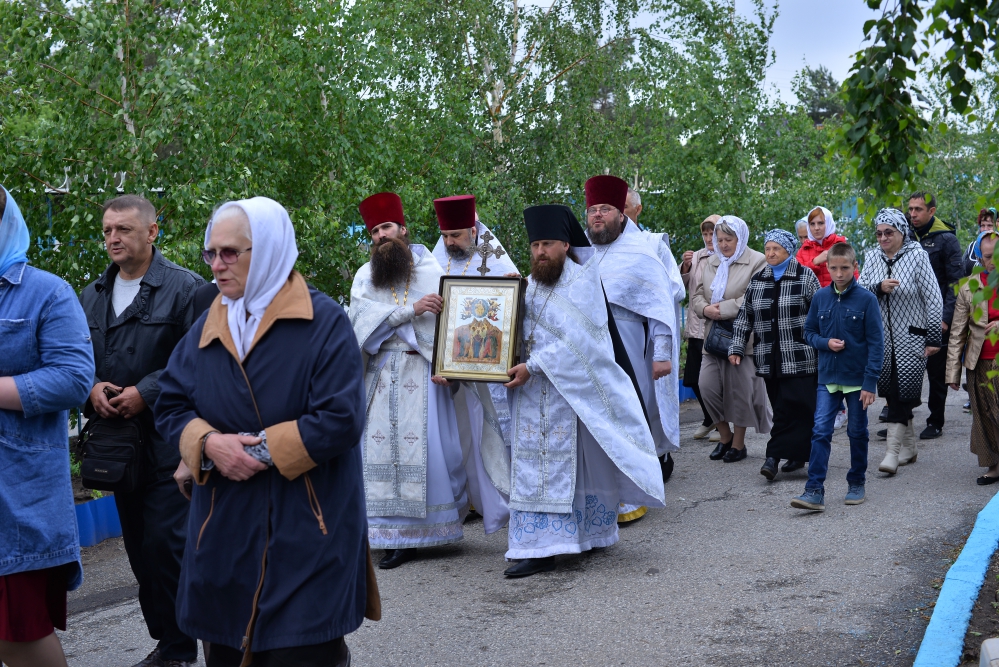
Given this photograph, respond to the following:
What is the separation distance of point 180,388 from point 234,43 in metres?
7.51

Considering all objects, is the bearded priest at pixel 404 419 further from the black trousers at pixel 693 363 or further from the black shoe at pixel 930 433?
the black shoe at pixel 930 433

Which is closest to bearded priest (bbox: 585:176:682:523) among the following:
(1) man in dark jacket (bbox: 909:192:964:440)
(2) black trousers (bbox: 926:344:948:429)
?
(2) black trousers (bbox: 926:344:948:429)

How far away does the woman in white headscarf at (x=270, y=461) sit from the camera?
130 inches

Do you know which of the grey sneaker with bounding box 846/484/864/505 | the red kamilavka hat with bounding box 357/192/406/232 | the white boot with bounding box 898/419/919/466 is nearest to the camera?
the red kamilavka hat with bounding box 357/192/406/232

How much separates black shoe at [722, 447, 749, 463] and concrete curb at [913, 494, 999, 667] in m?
3.02

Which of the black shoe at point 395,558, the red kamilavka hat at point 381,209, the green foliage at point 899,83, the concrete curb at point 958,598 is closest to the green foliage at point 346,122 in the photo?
the green foliage at point 899,83

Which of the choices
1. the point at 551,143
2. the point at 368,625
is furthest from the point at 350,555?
the point at 551,143

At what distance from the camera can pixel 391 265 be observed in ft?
22.7

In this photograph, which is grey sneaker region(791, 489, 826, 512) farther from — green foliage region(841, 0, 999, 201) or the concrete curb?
green foliage region(841, 0, 999, 201)

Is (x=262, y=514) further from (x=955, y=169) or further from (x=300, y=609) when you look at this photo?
(x=955, y=169)

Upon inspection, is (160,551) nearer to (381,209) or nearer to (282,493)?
(282,493)

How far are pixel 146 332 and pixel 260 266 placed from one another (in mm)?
1627

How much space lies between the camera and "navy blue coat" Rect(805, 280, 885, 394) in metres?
7.51

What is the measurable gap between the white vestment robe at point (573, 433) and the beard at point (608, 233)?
1.58 metres
